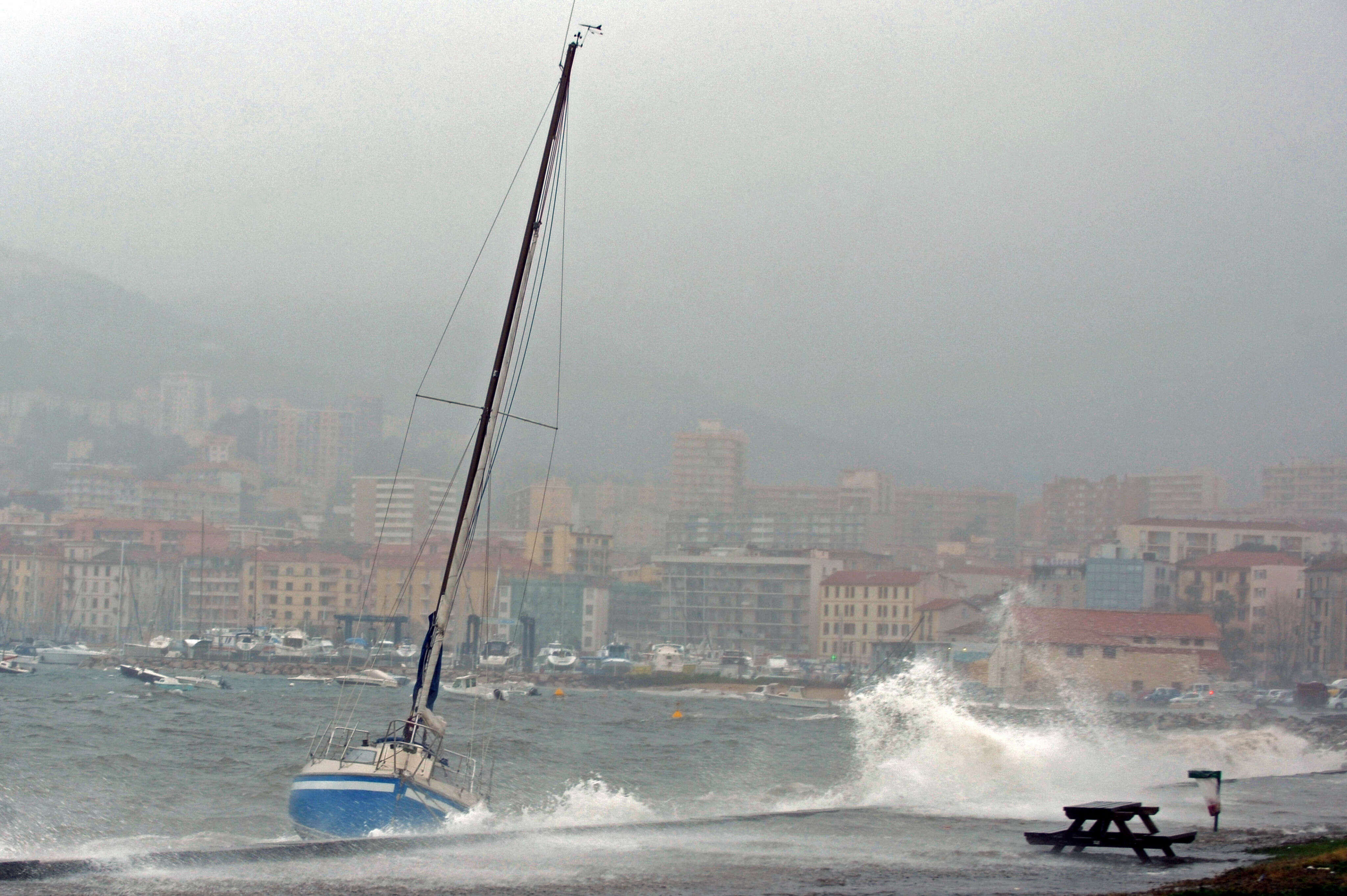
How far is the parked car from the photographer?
118938mm

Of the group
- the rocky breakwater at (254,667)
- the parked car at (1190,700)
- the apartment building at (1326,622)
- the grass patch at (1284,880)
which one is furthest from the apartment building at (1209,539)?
the grass patch at (1284,880)

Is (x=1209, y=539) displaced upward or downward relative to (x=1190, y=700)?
upward

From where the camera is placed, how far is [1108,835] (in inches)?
729

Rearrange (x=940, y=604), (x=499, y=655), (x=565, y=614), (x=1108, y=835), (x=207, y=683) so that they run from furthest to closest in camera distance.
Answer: (x=565, y=614) → (x=499, y=655) → (x=940, y=604) → (x=207, y=683) → (x=1108, y=835)

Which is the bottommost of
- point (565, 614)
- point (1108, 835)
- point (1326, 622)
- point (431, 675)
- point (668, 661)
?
point (668, 661)

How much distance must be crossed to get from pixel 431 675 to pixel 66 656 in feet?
475

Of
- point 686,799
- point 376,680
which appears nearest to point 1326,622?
point 376,680

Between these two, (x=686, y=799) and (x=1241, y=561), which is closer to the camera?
(x=686, y=799)

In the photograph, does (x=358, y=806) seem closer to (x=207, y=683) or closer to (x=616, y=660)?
(x=207, y=683)

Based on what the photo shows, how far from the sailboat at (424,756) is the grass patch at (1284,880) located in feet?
37.3

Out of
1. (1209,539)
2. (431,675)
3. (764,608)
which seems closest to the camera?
(431,675)

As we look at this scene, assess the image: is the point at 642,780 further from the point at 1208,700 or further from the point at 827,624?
the point at 827,624

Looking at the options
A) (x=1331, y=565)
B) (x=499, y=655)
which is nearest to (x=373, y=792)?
(x=499, y=655)

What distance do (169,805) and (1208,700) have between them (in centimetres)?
10642
